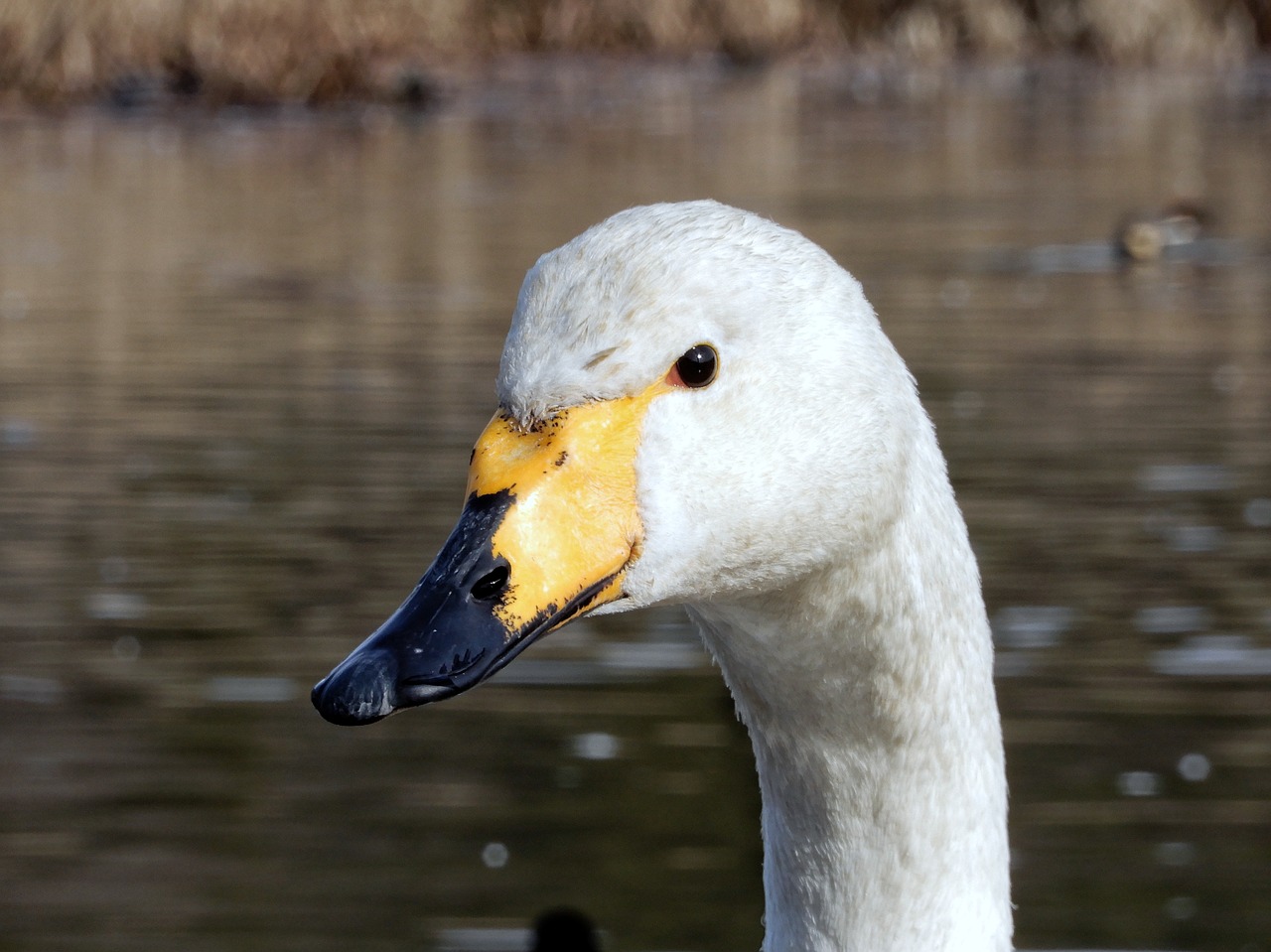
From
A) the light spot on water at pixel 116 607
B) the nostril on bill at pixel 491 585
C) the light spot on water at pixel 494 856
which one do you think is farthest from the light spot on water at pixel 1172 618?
the nostril on bill at pixel 491 585

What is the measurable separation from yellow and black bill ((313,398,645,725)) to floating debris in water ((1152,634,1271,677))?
5.16 m

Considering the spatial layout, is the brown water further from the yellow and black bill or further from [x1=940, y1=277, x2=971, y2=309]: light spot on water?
the yellow and black bill

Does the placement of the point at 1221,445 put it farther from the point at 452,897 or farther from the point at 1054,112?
the point at 1054,112

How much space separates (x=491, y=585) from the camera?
Result: 3014 millimetres

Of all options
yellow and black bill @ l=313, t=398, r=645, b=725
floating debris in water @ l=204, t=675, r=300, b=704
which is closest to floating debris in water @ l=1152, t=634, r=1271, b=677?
floating debris in water @ l=204, t=675, r=300, b=704

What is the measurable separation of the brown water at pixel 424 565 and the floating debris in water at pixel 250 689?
0.07ft

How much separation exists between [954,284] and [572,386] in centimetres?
1323

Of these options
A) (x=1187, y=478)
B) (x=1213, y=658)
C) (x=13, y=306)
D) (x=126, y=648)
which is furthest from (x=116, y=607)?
(x=13, y=306)

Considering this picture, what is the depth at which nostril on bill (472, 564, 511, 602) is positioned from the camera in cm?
301

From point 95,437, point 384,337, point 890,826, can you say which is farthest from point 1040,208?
point 890,826

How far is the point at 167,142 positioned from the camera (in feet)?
86.2

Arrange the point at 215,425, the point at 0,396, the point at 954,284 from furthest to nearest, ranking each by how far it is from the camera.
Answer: the point at 954,284, the point at 0,396, the point at 215,425

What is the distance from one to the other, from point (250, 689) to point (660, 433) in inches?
201

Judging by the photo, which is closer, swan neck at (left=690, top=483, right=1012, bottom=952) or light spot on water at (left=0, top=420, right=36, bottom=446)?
swan neck at (left=690, top=483, right=1012, bottom=952)
